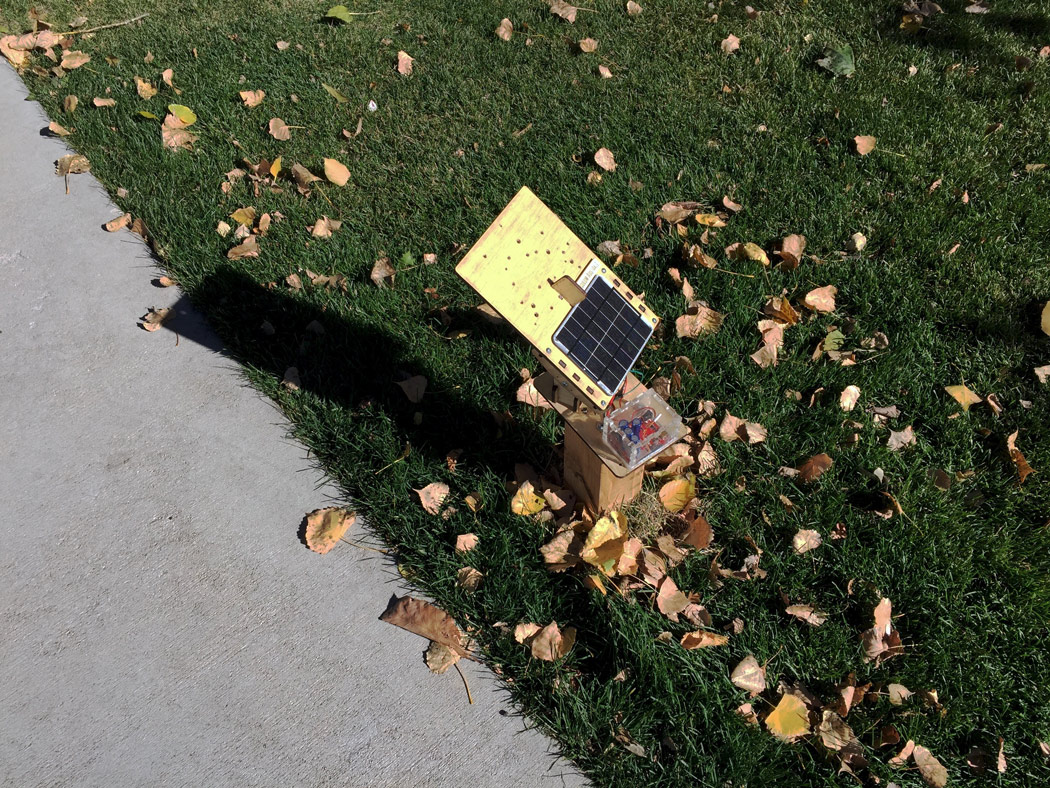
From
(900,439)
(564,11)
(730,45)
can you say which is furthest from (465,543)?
(564,11)

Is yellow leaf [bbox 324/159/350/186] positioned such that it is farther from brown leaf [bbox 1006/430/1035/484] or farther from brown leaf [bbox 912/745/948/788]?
brown leaf [bbox 912/745/948/788]

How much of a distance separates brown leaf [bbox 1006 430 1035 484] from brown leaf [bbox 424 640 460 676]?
6.59 ft

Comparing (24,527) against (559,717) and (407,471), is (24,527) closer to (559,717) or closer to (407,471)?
(407,471)

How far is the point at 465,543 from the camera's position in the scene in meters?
2.53

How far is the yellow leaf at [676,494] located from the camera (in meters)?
2.57

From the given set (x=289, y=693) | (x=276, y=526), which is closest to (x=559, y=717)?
(x=289, y=693)

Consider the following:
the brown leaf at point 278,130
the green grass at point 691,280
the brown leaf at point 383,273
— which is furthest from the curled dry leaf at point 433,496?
the brown leaf at point 278,130

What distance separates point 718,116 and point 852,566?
8.38ft

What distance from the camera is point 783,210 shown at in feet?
11.7

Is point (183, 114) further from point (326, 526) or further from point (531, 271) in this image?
point (531, 271)

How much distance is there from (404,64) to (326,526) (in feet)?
9.57

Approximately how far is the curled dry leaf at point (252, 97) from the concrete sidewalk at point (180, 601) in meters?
1.35

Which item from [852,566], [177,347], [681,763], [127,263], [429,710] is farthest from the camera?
[127,263]

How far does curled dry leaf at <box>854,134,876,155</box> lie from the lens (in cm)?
379
